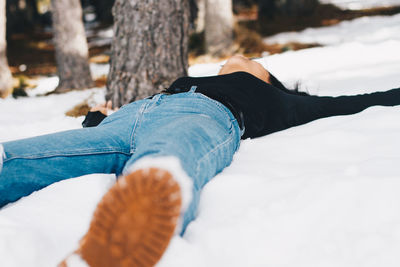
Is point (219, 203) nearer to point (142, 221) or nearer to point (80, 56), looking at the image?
point (142, 221)

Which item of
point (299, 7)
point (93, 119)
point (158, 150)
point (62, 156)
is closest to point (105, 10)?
point (299, 7)

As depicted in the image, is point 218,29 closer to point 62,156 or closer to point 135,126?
point 135,126

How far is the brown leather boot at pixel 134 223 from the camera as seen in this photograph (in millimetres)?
1198

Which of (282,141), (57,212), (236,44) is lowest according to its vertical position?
(236,44)

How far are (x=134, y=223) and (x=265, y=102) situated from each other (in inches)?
57.9

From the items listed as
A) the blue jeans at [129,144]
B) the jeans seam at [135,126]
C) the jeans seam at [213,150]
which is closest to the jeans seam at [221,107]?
the blue jeans at [129,144]

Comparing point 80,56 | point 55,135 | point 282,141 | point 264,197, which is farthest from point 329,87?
point 80,56

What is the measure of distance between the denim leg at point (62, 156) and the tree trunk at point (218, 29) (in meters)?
6.34

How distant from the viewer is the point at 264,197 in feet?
5.65

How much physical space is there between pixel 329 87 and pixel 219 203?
252 cm

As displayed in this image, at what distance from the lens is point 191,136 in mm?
1671

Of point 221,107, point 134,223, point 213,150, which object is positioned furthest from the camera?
point 221,107

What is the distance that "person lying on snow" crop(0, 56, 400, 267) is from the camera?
4.02 ft

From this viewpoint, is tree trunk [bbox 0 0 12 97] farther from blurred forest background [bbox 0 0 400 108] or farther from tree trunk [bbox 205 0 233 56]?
tree trunk [bbox 205 0 233 56]
